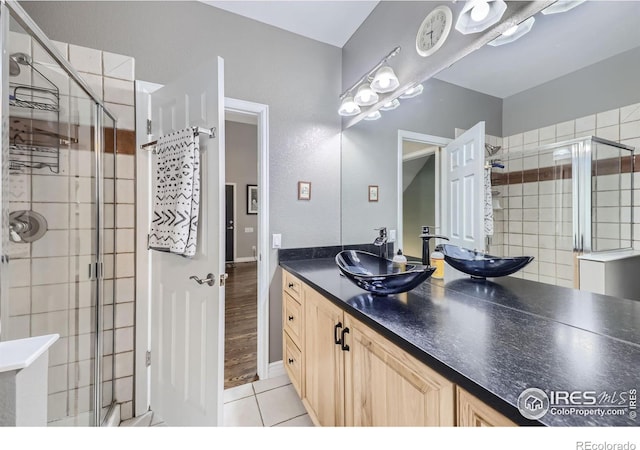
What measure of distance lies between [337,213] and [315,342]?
112cm

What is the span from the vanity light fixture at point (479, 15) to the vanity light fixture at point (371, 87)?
19.2 inches

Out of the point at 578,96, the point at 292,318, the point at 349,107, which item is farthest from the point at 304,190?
the point at 578,96

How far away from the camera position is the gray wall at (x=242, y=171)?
18.6 ft

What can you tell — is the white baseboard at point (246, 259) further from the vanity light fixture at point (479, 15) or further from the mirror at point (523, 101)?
the vanity light fixture at point (479, 15)

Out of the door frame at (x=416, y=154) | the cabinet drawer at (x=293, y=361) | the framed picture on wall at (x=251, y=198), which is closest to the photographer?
the door frame at (x=416, y=154)

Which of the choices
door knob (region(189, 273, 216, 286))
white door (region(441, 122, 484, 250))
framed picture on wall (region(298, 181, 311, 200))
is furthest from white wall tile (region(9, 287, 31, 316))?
white door (region(441, 122, 484, 250))

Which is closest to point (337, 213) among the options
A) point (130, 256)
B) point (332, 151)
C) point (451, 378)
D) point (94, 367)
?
point (332, 151)

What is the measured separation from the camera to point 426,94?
143cm

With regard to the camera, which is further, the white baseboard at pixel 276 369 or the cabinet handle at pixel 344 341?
the white baseboard at pixel 276 369

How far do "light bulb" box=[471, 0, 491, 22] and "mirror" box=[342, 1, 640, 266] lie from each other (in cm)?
12

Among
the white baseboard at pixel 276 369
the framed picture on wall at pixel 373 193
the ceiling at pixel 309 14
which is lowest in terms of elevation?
A: the white baseboard at pixel 276 369

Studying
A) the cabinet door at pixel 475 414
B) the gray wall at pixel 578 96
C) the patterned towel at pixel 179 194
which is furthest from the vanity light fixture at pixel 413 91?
the cabinet door at pixel 475 414

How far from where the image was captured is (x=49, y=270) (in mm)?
1318

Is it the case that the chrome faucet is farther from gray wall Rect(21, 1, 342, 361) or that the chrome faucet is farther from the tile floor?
the tile floor
